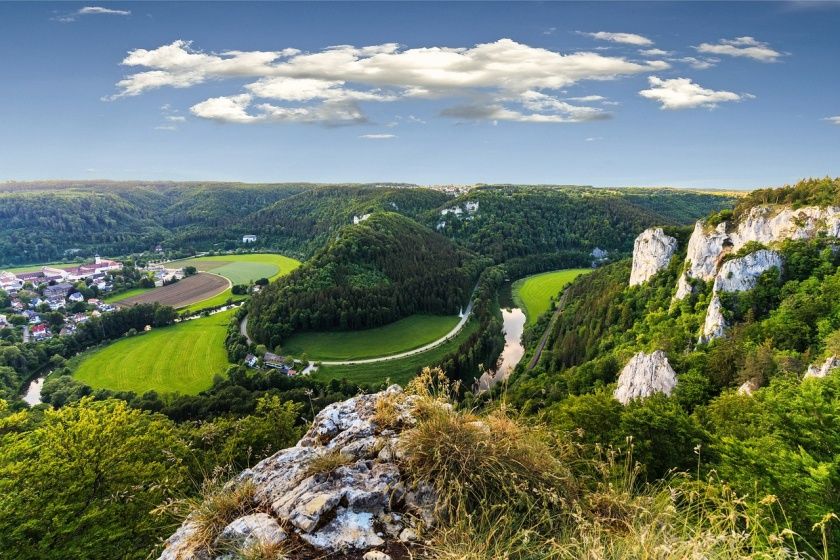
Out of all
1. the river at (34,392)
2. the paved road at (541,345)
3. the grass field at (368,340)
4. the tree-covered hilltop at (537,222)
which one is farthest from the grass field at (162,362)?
the tree-covered hilltop at (537,222)

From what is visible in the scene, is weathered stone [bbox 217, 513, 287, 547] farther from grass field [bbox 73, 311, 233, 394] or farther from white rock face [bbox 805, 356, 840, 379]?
grass field [bbox 73, 311, 233, 394]

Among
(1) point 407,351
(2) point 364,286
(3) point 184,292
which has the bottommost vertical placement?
(1) point 407,351

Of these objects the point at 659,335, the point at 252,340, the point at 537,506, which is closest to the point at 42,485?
the point at 537,506

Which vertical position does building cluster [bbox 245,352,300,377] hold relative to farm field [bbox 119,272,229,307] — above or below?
below

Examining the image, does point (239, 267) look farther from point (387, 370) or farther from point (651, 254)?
point (651, 254)

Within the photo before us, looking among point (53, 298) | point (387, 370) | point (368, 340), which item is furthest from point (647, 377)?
point (53, 298)

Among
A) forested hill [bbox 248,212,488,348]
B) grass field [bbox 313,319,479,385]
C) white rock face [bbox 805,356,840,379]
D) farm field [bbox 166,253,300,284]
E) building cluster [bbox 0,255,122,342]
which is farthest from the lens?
farm field [bbox 166,253,300,284]

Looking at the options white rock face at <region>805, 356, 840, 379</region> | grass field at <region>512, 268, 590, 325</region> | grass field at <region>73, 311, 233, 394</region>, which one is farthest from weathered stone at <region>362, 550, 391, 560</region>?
grass field at <region>512, 268, 590, 325</region>
